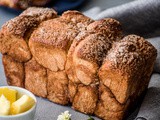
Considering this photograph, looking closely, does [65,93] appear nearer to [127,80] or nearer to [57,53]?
[57,53]

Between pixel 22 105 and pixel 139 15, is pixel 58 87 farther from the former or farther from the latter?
pixel 139 15

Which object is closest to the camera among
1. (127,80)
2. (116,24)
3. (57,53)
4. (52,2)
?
(127,80)

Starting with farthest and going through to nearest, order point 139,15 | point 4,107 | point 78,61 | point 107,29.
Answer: point 139,15, point 107,29, point 78,61, point 4,107

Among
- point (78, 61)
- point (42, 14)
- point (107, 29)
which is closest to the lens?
point (78, 61)

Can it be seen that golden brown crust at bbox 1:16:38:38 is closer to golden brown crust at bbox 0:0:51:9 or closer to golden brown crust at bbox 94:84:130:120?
golden brown crust at bbox 94:84:130:120

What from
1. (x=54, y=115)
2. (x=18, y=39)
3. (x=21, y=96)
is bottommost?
(x=54, y=115)

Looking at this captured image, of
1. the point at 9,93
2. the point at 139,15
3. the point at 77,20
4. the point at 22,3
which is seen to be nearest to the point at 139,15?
the point at 139,15

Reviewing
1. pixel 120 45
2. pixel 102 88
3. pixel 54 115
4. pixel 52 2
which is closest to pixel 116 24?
pixel 120 45
